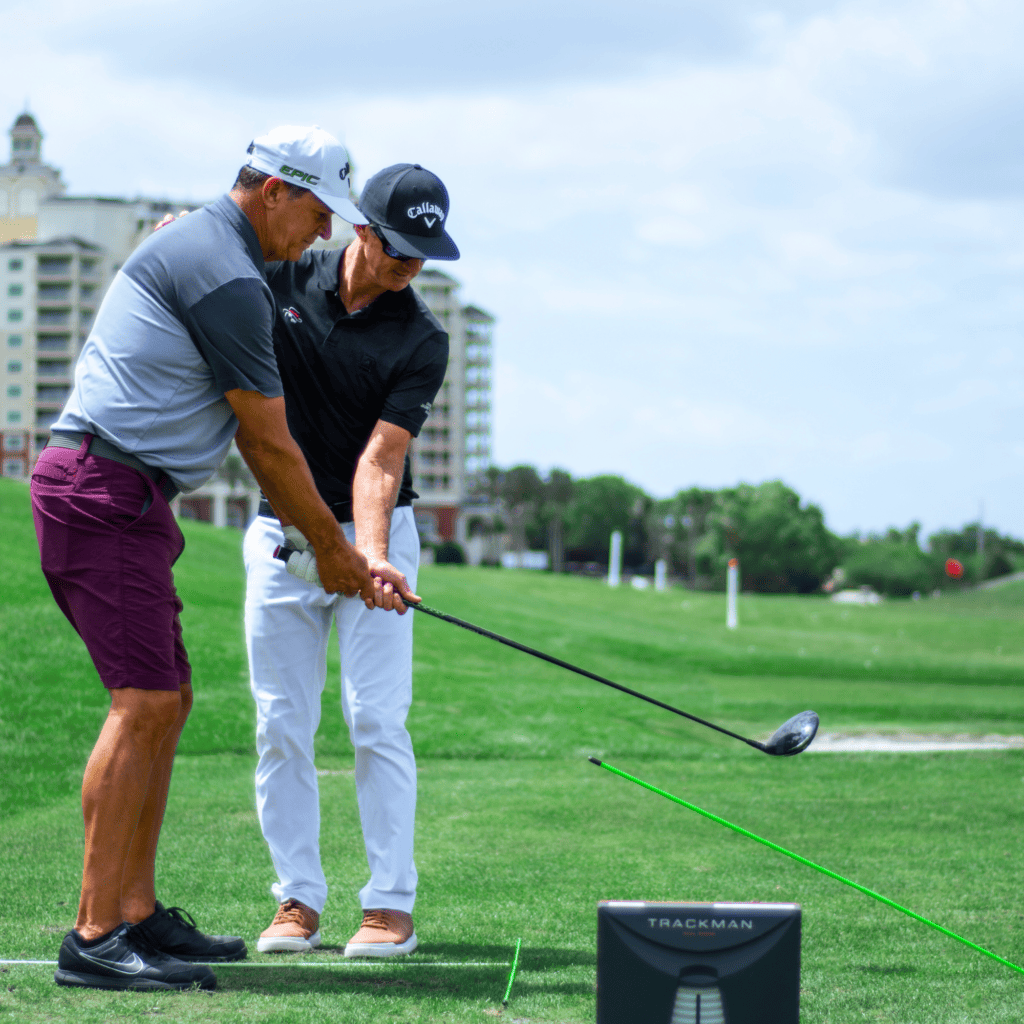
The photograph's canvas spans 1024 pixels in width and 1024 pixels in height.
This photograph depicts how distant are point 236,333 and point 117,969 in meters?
1.53

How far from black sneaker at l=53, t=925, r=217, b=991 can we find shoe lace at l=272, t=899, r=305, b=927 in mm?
474

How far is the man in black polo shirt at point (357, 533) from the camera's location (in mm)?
3643

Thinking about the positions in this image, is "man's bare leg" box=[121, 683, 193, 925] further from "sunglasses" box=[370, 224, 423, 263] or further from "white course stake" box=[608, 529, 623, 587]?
"white course stake" box=[608, 529, 623, 587]

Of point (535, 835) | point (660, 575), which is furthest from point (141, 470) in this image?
point (660, 575)

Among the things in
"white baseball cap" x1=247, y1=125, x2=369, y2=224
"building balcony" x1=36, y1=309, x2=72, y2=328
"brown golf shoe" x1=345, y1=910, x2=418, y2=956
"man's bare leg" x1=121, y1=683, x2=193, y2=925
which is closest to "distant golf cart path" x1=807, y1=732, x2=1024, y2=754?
"brown golf shoe" x1=345, y1=910, x2=418, y2=956

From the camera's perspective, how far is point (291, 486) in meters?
3.29

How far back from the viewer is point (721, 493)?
10631cm

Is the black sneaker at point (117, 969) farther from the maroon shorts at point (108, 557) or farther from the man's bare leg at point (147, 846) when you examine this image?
the maroon shorts at point (108, 557)

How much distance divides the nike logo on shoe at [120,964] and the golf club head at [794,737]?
1722 mm

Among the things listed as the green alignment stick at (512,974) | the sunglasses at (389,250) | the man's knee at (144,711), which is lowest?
the green alignment stick at (512,974)

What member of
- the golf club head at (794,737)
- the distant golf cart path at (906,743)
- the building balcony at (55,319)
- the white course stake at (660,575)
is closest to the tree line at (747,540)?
the white course stake at (660,575)

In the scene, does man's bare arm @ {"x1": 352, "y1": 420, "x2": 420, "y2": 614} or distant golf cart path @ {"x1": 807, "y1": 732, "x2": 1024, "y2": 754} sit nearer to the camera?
man's bare arm @ {"x1": 352, "y1": 420, "x2": 420, "y2": 614}

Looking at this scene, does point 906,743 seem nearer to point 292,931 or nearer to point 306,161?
point 292,931

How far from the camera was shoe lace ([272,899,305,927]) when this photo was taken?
11.6ft
